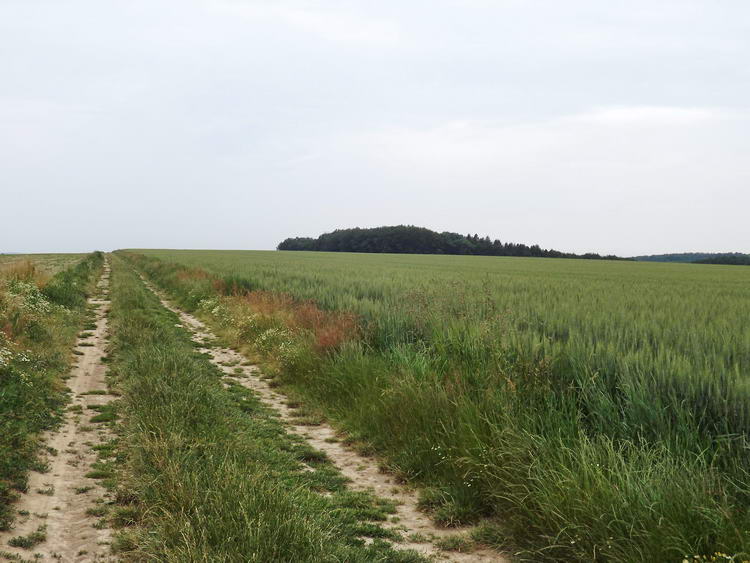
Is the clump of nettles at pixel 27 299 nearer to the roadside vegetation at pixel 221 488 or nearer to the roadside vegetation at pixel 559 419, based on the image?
the roadside vegetation at pixel 221 488

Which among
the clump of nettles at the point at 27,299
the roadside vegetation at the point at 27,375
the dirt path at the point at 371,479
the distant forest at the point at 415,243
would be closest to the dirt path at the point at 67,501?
the roadside vegetation at the point at 27,375

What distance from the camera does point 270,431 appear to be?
6859mm

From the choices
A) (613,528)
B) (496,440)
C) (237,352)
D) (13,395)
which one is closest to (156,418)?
(13,395)

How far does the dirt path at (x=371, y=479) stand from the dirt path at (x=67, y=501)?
247cm

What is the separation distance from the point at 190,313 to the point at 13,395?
1231cm

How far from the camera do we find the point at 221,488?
4121 mm

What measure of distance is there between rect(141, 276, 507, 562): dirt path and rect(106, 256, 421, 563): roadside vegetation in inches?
7.6

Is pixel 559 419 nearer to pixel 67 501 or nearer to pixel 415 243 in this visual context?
pixel 67 501

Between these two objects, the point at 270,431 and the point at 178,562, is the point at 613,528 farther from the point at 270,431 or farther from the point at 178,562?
the point at 270,431

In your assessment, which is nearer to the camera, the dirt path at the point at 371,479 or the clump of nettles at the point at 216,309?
the dirt path at the point at 371,479

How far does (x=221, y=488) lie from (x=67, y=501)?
5.88 ft

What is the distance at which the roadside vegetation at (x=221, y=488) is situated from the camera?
3506 millimetres

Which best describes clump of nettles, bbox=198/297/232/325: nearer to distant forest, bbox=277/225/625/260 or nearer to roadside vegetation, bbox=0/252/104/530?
roadside vegetation, bbox=0/252/104/530

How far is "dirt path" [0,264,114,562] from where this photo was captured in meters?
3.92
